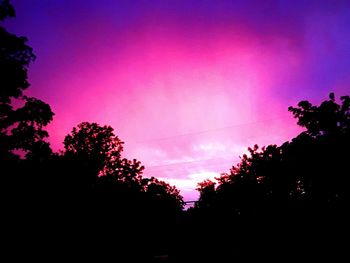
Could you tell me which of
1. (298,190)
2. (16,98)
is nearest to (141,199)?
(16,98)

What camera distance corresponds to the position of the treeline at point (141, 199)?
845 centimetres

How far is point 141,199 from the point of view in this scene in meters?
11.8

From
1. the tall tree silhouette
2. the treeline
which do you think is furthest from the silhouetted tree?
the tall tree silhouette

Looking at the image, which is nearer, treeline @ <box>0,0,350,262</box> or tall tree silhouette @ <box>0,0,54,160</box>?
treeline @ <box>0,0,350,262</box>

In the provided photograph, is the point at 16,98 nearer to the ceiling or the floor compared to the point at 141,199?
nearer to the ceiling

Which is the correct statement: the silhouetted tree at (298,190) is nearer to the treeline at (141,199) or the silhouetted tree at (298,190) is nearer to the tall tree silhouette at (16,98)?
the treeline at (141,199)

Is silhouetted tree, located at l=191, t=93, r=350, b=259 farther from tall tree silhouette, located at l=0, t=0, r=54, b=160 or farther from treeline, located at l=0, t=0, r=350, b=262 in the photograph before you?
tall tree silhouette, located at l=0, t=0, r=54, b=160

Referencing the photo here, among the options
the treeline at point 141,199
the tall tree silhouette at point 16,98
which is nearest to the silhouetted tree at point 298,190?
the treeline at point 141,199

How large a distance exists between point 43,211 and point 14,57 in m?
14.5

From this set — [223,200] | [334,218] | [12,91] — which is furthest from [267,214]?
[12,91]

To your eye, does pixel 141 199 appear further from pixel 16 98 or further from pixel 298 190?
pixel 298 190

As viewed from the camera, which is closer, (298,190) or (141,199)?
(141,199)

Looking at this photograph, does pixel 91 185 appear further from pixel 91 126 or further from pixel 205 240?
pixel 91 126

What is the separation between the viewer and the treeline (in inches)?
332
